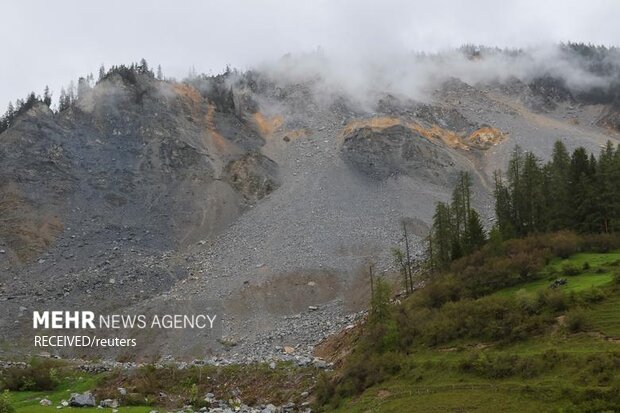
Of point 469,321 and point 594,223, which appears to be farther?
point 594,223

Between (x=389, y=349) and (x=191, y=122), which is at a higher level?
(x=191, y=122)

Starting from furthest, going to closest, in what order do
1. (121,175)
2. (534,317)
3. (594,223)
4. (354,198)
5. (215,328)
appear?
(121,175)
(354,198)
(215,328)
(594,223)
(534,317)

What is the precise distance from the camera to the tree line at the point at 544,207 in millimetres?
60062

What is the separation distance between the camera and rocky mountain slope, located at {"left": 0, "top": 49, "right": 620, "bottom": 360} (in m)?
72.9

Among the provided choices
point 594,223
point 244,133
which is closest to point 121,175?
point 244,133

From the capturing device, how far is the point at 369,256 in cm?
7894

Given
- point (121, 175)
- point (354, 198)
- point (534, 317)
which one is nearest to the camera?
point (534, 317)

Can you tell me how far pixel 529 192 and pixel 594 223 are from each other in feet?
28.1

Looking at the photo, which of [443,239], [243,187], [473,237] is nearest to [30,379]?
[443,239]

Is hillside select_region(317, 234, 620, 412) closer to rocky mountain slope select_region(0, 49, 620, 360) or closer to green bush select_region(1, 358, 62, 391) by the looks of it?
rocky mountain slope select_region(0, 49, 620, 360)

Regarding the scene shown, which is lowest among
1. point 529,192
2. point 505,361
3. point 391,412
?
point 391,412

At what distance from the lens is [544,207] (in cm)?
6481

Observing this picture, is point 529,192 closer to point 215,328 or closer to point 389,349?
point 389,349

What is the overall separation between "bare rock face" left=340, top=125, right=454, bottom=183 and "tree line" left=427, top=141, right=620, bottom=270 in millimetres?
37115
